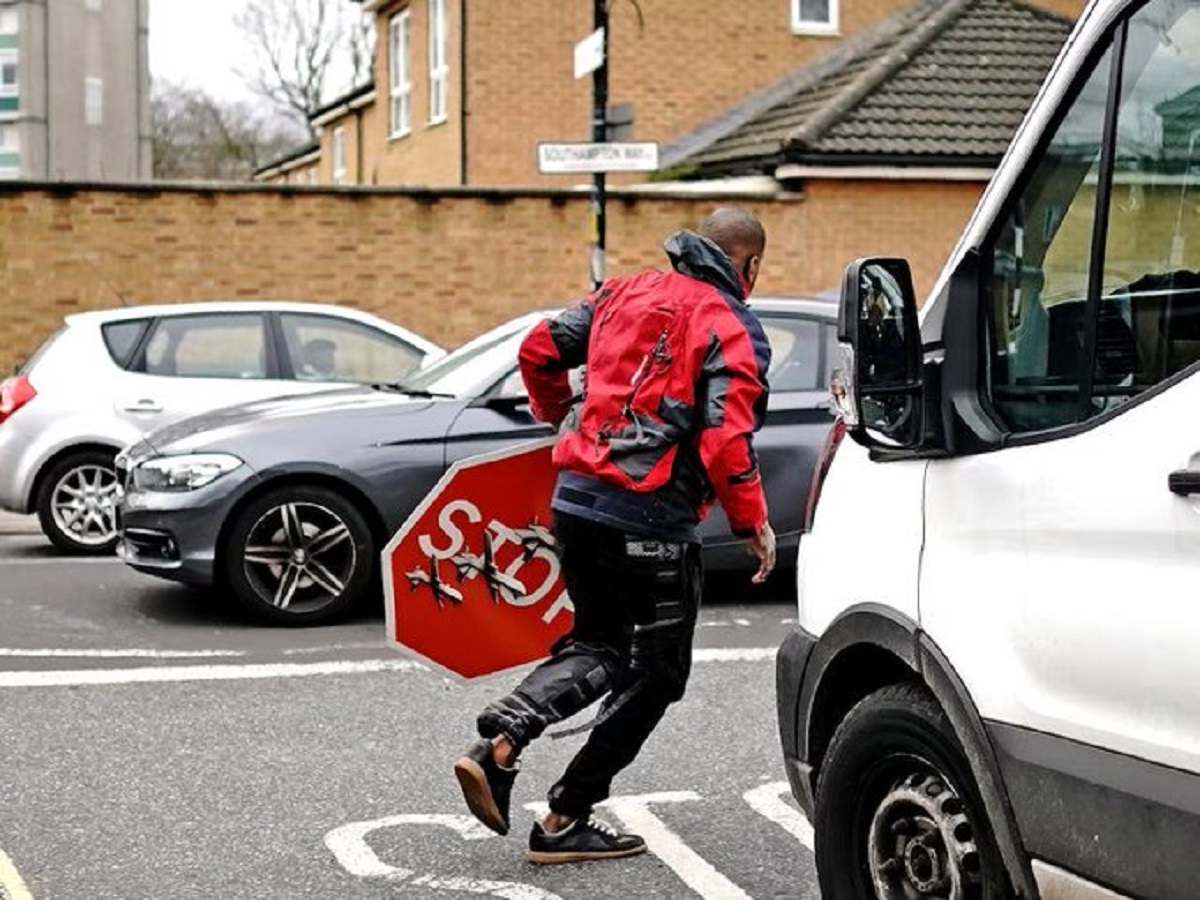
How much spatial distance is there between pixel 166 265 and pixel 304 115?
46154 millimetres

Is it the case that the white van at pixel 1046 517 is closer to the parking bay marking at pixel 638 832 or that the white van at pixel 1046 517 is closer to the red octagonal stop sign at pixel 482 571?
the parking bay marking at pixel 638 832

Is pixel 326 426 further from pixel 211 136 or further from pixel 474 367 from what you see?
pixel 211 136

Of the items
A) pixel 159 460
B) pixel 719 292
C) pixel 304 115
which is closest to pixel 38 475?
pixel 159 460

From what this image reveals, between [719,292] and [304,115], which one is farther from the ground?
[304,115]

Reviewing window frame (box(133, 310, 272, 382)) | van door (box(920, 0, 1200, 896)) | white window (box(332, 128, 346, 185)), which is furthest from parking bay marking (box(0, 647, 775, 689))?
white window (box(332, 128, 346, 185))

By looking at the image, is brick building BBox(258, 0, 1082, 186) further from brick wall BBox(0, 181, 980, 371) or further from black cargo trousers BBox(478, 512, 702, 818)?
black cargo trousers BBox(478, 512, 702, 818)

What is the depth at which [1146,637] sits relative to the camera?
3.05 meters

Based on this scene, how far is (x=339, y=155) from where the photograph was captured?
114 ft

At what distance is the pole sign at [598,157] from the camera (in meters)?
13.9

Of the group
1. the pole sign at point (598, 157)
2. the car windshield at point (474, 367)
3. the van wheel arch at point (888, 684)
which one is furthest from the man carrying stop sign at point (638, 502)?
the pole sign at point (598, 157)

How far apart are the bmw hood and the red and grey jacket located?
3921 millimetres

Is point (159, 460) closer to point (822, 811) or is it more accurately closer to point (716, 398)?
point (716, 398)

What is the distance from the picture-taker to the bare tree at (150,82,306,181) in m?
59.1

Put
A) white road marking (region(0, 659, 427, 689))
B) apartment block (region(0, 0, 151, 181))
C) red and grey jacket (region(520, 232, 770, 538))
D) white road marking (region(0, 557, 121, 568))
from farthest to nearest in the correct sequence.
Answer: apartment block (region(0, 0, 151, 181)), white road marking (region(0, 557, 121, 568)), white road marking (region(0, 659, 427, 689)), red and grey jacket (region(520, 232, 770, 538))
